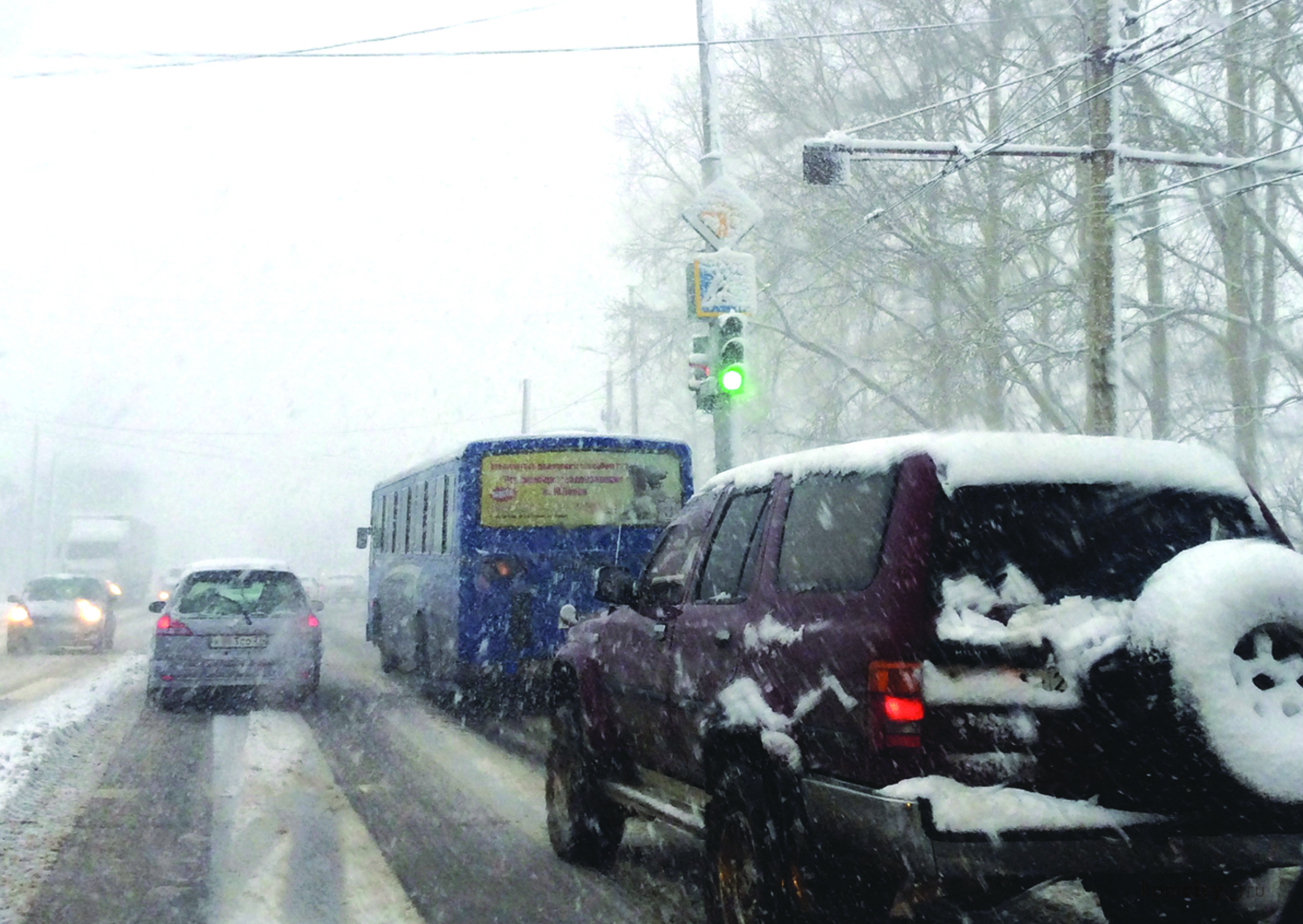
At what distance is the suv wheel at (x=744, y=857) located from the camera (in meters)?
4.53

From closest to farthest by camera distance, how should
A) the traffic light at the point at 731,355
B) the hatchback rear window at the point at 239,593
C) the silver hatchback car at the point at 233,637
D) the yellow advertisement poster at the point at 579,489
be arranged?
the yellow advertisement poster at the point at 579,489
the silver hatchback car at the point at 233,637
the hatchback rear window at the point at 239,593
the traffic light at the point at 731,355

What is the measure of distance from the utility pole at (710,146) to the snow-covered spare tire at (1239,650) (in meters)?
10.9

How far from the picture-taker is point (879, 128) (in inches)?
1004

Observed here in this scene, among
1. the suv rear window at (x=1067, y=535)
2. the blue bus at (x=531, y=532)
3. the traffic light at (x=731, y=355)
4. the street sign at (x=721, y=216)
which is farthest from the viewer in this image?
the street sign at (x=721, y=216)

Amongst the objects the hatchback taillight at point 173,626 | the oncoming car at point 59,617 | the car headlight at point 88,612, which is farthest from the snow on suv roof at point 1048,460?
the car headlight at point 88,612

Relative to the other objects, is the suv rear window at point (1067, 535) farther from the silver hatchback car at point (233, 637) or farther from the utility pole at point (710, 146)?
the silver hatchback car at point (233, 637)

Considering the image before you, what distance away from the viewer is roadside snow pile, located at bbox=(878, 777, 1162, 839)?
3754mm

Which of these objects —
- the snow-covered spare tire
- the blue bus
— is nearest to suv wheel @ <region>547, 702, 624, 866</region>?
the snow-covered spare tire

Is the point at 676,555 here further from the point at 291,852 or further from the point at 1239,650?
the point at 1239,650

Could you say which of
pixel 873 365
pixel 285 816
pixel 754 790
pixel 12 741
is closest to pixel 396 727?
pixel 12 741

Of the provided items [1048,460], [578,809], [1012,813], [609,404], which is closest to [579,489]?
[578,809]

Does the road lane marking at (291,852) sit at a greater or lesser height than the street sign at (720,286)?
lesser

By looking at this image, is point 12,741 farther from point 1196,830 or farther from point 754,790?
point 1196,830

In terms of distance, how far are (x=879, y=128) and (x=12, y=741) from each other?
19399 mm
